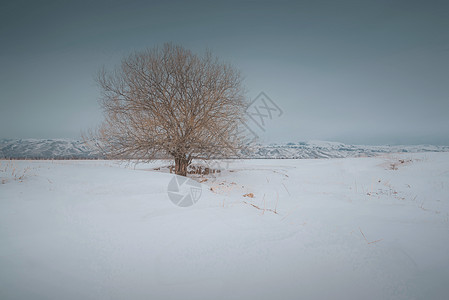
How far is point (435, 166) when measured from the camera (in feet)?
25.1

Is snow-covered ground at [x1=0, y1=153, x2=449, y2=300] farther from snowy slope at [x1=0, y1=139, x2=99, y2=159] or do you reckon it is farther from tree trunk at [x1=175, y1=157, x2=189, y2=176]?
snowy slope at [x1=0, y1=139, x2=99, y2=159]

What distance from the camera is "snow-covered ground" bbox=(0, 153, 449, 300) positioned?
4.03 ft

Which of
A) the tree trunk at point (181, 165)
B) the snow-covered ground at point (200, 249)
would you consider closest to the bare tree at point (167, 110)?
the tree trunk at point (181, 165)

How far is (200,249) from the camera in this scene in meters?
1.67

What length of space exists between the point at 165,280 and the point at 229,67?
8.06 m

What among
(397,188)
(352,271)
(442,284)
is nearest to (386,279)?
(352,271)

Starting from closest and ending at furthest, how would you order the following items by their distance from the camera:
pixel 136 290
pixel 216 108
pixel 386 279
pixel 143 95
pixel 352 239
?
1. pixel 136 290
2. pixel 386 279
3. pixel 352 239
4. pixel 143 95
5. pixel 216 108

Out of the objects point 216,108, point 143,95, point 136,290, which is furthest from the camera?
point 216,108

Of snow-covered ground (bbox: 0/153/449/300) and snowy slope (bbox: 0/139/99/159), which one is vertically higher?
snowy slope (bbox: 0/139/99/159)

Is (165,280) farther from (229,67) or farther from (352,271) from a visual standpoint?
(229,67)

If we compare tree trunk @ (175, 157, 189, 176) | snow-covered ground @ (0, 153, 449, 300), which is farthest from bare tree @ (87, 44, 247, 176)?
snow-covered ground @ (0, 153, 449, 300)

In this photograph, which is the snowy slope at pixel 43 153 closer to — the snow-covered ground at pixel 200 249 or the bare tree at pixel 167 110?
the bare tree at pixel 167 110

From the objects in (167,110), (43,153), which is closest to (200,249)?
(167,110)

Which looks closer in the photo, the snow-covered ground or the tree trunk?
the snow-covered ground
